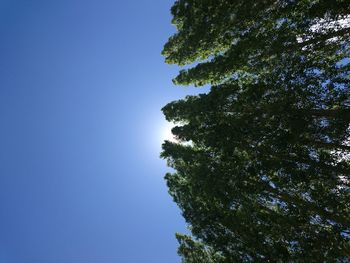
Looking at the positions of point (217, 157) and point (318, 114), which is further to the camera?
point (217, 157)

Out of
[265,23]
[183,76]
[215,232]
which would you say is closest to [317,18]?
[265,23]

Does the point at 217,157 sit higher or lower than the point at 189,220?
higher

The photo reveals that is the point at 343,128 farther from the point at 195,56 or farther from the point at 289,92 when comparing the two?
the point at 195,56

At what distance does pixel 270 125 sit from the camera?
38.8 ft

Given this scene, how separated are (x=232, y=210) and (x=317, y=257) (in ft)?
14.5

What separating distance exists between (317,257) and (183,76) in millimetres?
10930

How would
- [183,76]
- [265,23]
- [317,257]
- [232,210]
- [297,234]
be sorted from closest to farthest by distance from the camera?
[317,257]
[297,234]
[265,23]
[232,210]
[183,76]

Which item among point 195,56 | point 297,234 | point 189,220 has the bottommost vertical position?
point 297,234

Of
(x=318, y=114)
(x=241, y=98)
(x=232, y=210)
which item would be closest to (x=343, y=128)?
(x=318, y=114)

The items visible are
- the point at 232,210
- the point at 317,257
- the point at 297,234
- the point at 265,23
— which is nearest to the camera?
the point at 317,257

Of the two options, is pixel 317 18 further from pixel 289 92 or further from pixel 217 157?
pixel 217 157

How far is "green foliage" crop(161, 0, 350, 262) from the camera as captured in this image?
1107 cm

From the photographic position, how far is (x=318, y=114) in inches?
448

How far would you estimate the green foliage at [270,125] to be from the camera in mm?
11070
